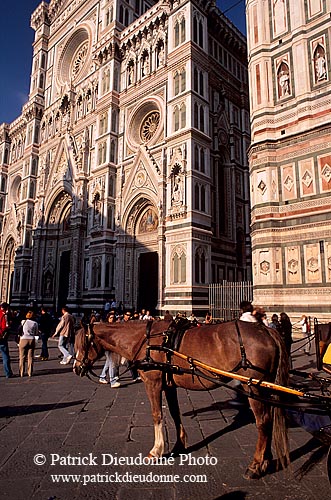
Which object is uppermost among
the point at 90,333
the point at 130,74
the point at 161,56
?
the point at 130,74

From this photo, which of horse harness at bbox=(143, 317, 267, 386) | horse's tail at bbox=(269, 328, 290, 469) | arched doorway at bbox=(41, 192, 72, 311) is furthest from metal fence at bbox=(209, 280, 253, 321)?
arched doorway at bbox=(41, 192, 72, 311)

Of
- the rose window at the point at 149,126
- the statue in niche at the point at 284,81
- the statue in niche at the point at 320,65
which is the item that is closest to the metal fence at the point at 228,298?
the statue in niche at the point at 284,81

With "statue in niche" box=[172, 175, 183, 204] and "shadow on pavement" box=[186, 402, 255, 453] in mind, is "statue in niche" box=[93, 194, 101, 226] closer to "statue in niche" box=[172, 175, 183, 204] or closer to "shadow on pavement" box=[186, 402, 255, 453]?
"statue in niche" box=[172, 175, 183, 204]

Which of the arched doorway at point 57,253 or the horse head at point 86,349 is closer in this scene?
the horse head at point 86,349

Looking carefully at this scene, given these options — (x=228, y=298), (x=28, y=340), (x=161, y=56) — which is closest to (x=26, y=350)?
(x=28, y=340)

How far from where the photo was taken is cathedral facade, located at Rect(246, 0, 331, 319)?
12680 mm

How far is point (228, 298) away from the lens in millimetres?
17875

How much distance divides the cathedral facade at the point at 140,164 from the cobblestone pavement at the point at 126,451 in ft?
40.3

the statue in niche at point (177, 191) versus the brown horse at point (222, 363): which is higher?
the statue in niche at point (177, 191)

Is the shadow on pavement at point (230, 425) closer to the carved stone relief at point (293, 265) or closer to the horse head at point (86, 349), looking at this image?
the horse head at point (86, 349)

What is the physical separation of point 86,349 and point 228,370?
2.12m

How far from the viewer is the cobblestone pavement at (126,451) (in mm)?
3299

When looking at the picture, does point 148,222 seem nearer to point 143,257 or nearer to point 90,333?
point 143,257

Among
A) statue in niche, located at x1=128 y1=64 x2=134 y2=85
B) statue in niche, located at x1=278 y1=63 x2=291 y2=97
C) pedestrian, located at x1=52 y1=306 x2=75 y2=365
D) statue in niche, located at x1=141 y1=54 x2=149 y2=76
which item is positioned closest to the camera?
pedestrian, located at x1=52 y1=306 x2=75 y2=365
